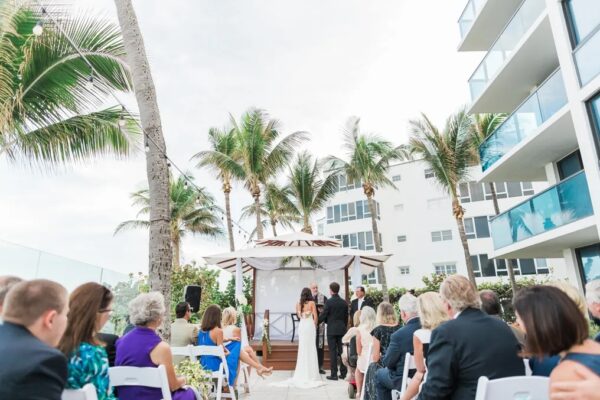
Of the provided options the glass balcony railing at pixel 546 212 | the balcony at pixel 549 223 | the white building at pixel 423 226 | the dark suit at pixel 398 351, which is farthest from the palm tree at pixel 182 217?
the dark suit at pixel 398 351

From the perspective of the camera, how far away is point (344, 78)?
670 inches

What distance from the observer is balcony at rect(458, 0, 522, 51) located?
1447 cm

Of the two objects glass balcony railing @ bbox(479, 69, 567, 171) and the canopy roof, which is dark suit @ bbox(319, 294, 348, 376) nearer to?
the canopy roof

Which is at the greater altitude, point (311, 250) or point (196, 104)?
point (196, 104)

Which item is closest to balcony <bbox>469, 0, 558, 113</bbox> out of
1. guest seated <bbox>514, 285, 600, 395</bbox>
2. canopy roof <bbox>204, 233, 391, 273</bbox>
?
canopy roof <bbox>204, 233, 391, 273</bbox>

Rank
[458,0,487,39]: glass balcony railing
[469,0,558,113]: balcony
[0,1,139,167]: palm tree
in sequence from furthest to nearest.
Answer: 1. [458,0,487,39]: glass balcony railing
2. [469,0,558,113]: balcony
3. [0,1,139,167]: palm tree

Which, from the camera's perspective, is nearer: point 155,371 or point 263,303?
point 155,371

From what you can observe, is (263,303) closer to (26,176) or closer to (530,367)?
(26,176)

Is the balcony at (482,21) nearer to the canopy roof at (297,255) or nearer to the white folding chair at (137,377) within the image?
the canopy roof at (297,255)

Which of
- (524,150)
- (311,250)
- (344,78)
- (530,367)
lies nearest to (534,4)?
(524,150)

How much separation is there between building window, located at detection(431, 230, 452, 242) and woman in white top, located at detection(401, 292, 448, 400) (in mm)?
27555

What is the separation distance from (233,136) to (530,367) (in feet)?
70.9

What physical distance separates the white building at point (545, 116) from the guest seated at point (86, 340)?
10857 mm

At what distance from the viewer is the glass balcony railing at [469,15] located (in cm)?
1511
